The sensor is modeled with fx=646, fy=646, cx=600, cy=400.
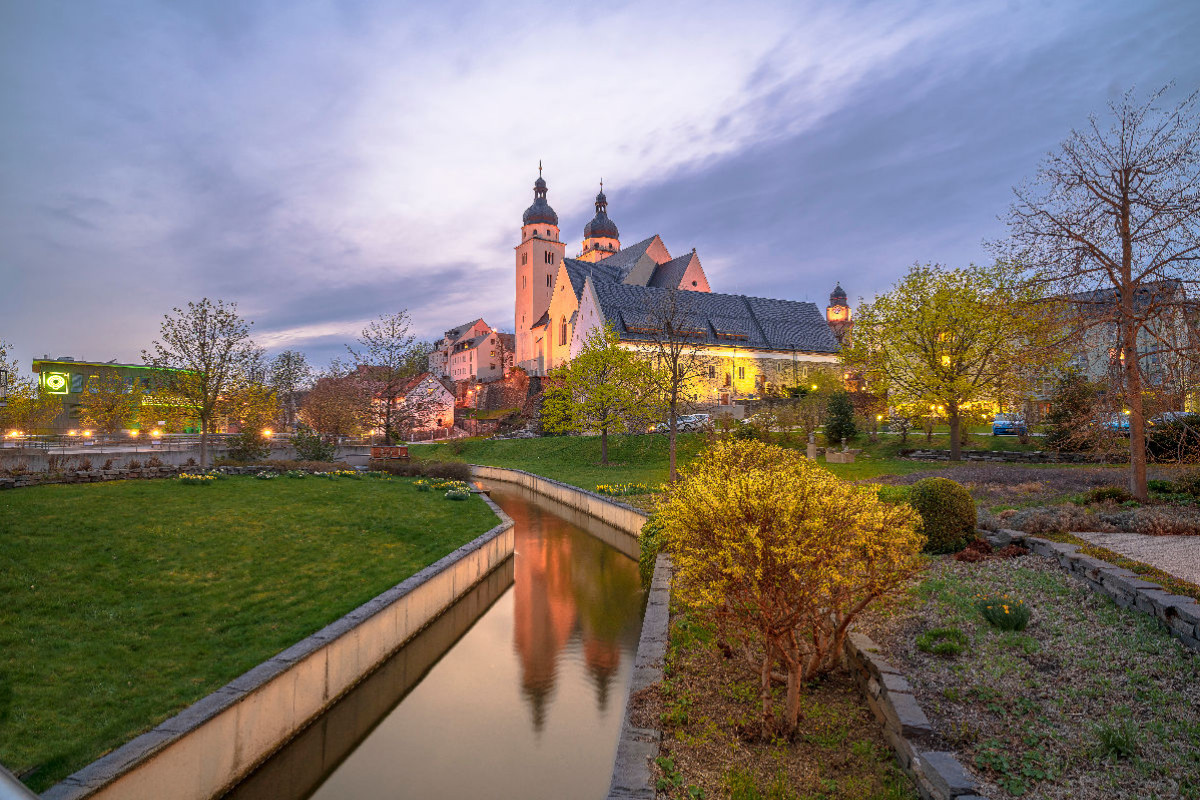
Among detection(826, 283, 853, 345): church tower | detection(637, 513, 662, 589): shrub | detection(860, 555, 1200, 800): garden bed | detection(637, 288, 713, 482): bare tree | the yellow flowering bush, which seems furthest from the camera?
detection(826, 283, 853, 345): church tower

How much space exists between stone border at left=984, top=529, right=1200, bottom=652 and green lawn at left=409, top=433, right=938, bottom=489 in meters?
13.3

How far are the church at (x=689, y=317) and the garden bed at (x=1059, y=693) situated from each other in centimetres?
4257

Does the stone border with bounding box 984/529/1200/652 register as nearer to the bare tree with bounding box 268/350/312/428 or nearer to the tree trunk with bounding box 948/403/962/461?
the tree trunk with bounding box 948/403/962/461

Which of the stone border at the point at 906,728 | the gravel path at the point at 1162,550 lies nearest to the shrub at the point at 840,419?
the gravel path at the point at 1162,550

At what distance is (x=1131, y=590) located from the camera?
27.8 feet

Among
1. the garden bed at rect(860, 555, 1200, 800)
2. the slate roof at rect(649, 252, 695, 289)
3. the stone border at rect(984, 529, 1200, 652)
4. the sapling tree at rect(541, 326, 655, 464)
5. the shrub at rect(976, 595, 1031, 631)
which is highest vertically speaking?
the slate roof at rect(649, 252, 695, 289)

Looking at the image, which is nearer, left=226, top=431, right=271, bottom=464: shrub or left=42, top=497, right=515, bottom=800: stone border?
left=42, top=497, right=515, bottom=800: stone border

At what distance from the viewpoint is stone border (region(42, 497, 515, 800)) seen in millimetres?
5875

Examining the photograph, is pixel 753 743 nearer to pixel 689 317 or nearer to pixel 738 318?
pixel 689 317

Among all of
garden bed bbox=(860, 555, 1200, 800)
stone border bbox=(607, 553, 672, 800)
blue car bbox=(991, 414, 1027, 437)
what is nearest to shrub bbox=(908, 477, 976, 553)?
garden bed bbox=(860, 555, 1200, 800)

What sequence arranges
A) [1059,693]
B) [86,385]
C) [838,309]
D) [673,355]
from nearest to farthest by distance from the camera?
1. [1059,693]
2. [673,355]
3. [86,385]
4. [838,309]

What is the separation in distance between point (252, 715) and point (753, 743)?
18.3ft

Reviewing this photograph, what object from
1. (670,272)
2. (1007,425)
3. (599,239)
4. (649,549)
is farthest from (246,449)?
(599,239)

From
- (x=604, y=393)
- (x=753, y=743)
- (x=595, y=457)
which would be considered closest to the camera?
(x=753, y=743)
